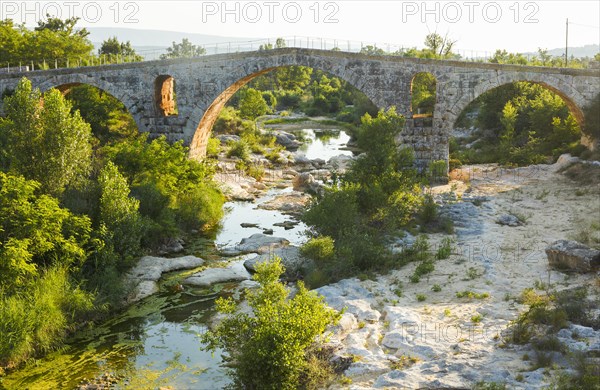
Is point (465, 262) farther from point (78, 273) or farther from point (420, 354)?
point (78, 273)

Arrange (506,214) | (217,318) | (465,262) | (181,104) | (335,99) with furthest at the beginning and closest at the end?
(335,99) → (181,104) → (506,214) → (465,262) → (217,318)

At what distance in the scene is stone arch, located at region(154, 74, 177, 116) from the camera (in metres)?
30.0

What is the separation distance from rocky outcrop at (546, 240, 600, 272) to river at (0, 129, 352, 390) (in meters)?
8.32

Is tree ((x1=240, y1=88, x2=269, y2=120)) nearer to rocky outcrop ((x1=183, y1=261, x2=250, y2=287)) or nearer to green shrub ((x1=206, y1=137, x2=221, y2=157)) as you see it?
green shrub ((x1=206, y1=137, x2=221, y2=157))

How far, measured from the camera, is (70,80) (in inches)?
1224

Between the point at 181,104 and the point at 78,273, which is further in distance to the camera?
the point at 181,104

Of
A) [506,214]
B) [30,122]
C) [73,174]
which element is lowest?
A: [506,214]

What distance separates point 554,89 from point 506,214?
27.9 ft

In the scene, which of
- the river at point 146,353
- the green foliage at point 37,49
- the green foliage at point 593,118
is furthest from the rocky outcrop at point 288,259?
the green foliage at point 37,49

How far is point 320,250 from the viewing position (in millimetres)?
17250

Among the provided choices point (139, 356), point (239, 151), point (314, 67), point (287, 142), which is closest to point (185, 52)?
point (287, 142)

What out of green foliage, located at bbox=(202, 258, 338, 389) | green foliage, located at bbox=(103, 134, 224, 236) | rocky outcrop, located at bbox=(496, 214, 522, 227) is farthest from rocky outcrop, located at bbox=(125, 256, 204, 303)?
rocky outcrop, located at bbox=(496, 214, 522, 227)

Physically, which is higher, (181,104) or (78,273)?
(181,104)

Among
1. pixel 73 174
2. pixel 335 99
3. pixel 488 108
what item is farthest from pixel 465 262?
pixel 335 99
